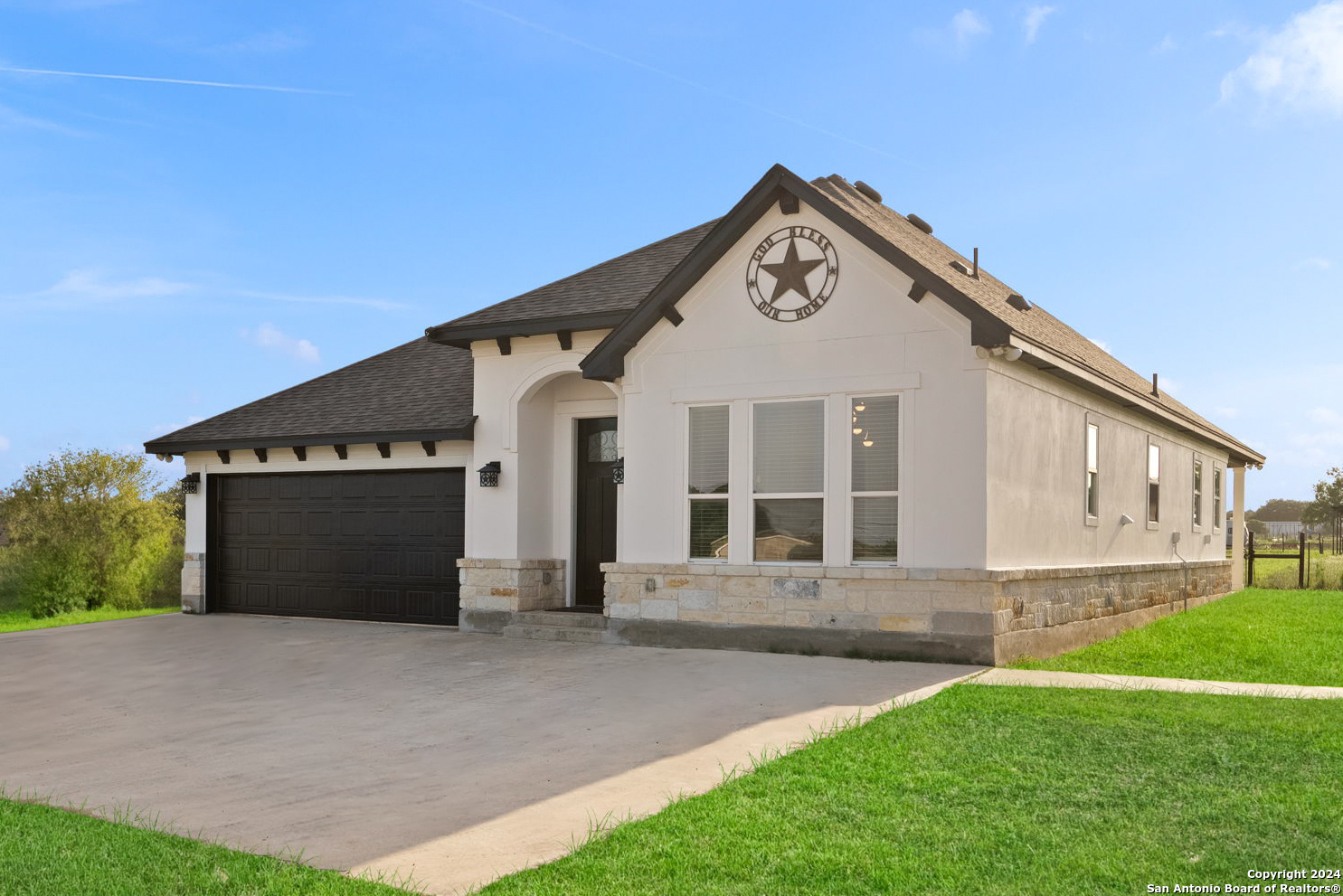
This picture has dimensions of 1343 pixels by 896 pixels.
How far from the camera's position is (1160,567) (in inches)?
728

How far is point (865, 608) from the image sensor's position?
479 inches

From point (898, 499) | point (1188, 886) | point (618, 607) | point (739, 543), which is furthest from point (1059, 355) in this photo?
point (1188, 886)

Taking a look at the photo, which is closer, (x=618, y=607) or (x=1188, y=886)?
(x=1188, y=886)

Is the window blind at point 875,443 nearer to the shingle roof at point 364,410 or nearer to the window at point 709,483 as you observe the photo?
the window at point 709,483

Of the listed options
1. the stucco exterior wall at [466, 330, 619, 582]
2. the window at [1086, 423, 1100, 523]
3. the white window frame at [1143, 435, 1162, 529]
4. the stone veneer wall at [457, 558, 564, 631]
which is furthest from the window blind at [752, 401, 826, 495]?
the white window frame at [1143, 435, 1162, 529]

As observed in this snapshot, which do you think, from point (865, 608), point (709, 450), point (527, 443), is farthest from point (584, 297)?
point (865, 608)

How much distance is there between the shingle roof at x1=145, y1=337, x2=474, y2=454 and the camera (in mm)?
16703

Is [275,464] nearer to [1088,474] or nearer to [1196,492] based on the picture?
[1088,474]

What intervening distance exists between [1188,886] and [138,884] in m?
4.76

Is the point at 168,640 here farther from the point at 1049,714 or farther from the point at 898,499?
the point at 1049,714

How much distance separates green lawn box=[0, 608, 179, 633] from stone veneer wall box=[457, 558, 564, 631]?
7293 mm

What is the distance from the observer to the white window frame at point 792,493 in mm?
12516

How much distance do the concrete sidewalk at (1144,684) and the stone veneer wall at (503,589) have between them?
696 cm

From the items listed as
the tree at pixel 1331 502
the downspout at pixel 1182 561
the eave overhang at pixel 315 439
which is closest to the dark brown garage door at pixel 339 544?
the eave overhang at pixel 315 439
